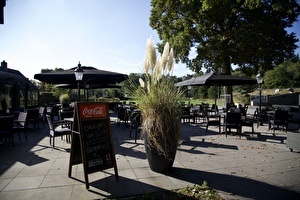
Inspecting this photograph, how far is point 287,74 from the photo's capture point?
29.5 metres

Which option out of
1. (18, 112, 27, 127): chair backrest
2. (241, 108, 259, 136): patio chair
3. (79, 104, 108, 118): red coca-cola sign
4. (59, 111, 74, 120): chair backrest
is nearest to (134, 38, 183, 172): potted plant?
(79, 104, 108, 118): red coca-cola sign

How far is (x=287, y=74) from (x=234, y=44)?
23085 mm

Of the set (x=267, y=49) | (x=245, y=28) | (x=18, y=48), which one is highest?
(x=245, y=28)

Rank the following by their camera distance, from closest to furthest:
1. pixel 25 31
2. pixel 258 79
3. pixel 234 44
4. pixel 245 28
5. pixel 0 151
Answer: pixel 0 151, pixel 25 31, pixel 258 79, pixel 245 28, pixel 234 44

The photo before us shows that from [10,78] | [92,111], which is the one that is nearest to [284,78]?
[10,78]

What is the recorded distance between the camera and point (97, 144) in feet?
9.48

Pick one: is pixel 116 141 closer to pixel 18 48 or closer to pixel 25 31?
pixel 25 31

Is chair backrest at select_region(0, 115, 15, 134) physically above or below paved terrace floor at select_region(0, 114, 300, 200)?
above

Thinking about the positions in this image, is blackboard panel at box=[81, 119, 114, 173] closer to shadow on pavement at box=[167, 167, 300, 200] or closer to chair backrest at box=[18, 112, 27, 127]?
shadow on pavement at box=[167, 167, 300, 200]

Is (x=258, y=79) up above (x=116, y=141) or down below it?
above

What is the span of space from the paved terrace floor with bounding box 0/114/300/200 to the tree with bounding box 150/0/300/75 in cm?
886

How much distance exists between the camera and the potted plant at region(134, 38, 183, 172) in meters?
2.96

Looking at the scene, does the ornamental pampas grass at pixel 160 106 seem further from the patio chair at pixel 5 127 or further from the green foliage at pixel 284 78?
the green foliage at pixel 284 78

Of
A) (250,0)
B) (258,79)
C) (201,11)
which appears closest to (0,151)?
(258,79)
